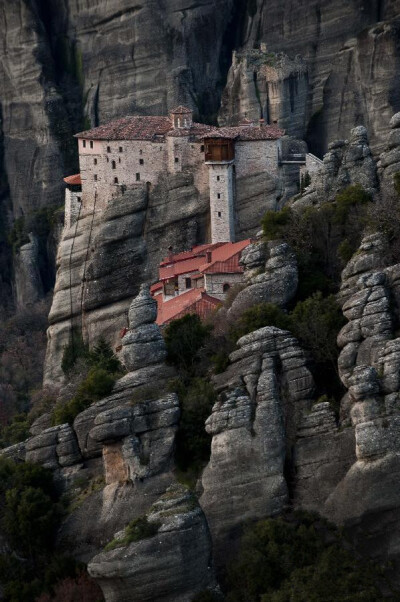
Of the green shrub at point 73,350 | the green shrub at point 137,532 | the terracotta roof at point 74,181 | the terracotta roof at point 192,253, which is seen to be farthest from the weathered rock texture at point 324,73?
the green shrub at point 137,532

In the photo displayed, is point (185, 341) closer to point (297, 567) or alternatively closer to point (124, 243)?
point (297, 567)

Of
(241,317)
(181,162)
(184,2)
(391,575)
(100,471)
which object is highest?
(184,2)

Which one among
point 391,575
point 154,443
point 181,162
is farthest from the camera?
point 181,162

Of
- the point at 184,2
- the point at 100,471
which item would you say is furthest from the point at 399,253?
the point at 184,2

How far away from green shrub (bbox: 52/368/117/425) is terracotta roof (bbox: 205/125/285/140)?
628 inches

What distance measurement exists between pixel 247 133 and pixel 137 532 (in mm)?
25163

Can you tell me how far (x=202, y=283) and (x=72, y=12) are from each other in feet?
94.1

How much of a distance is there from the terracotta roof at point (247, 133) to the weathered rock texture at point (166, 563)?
24.0 meters

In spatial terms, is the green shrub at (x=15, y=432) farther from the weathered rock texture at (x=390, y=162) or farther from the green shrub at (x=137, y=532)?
the green shrub at (x=137, y=532)

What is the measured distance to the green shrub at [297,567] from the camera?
47.4 m

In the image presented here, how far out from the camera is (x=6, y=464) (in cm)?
5631

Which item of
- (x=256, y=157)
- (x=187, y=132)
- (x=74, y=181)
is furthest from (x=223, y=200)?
(x=74, y=181)

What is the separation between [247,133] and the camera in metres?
72.1

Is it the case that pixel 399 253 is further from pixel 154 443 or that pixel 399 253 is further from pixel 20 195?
pixel 20 195
